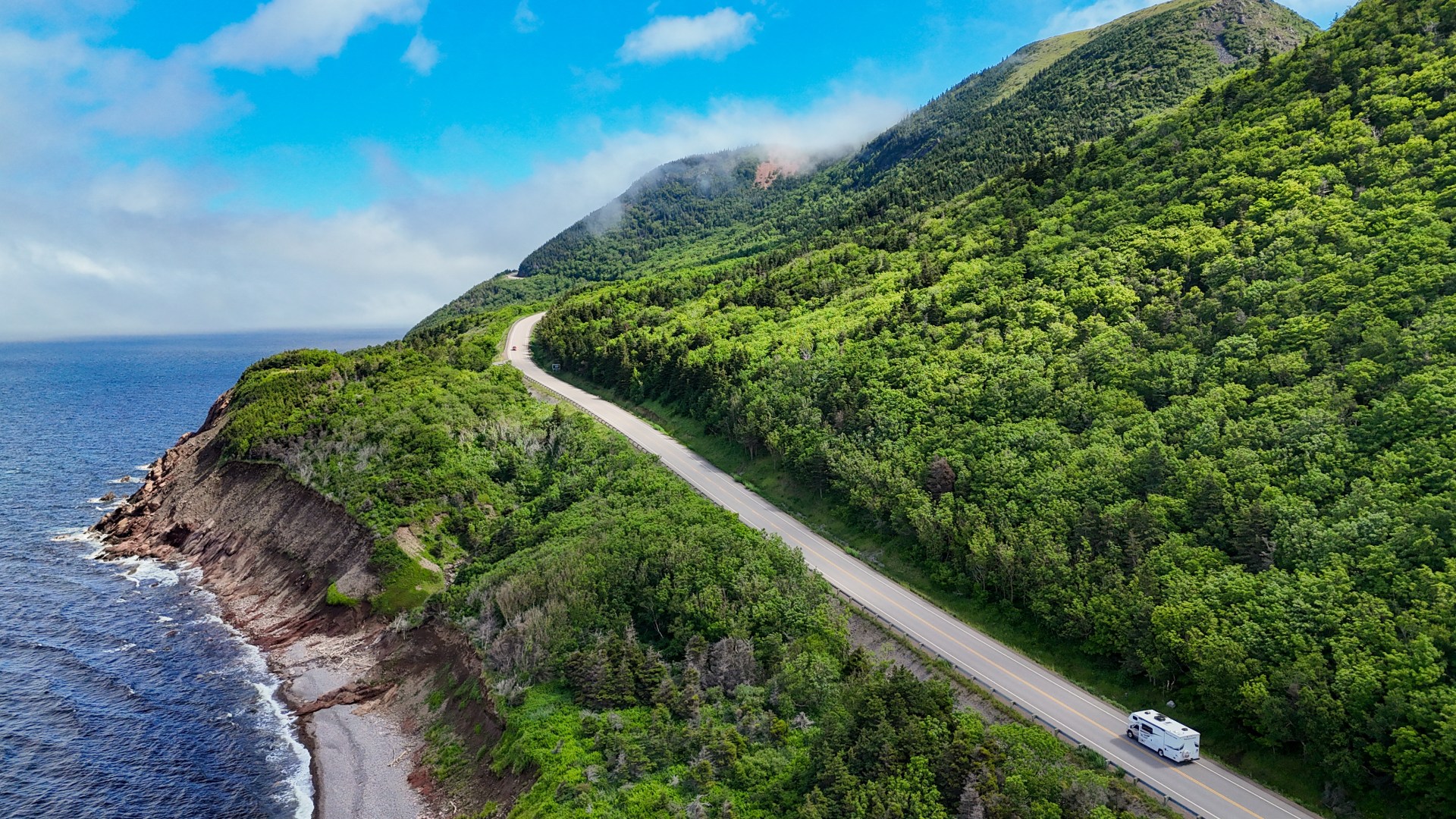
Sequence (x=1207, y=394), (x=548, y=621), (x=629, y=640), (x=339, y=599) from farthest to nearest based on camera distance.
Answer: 1. (x=339, y=599)
2. (x=1207, y=394)
3. (x=548, y=621)
4. (x=629, y=640)

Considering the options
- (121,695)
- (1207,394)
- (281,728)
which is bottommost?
(281,728)

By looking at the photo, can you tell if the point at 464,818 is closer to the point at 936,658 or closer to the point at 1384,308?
the point at 936,658

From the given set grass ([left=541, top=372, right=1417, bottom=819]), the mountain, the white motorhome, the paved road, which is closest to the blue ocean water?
the mountain

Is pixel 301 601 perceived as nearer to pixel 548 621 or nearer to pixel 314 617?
pixel 314 617

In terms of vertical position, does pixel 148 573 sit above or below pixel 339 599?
below

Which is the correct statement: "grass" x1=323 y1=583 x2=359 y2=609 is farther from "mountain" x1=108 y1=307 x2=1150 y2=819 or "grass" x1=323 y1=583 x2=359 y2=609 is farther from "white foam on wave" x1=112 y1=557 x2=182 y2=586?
"white foam on wave" x1=112 y1=557 x2=182 y2=586

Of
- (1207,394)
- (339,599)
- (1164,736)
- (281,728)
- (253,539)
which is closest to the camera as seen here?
(1164,736)

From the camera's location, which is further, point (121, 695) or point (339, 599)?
point (339, 599)

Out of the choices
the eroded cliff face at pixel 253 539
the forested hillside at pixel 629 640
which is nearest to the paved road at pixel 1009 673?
the forested hillside at pixel 629 640

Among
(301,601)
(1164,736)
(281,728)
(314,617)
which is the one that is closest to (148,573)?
(301,601)
